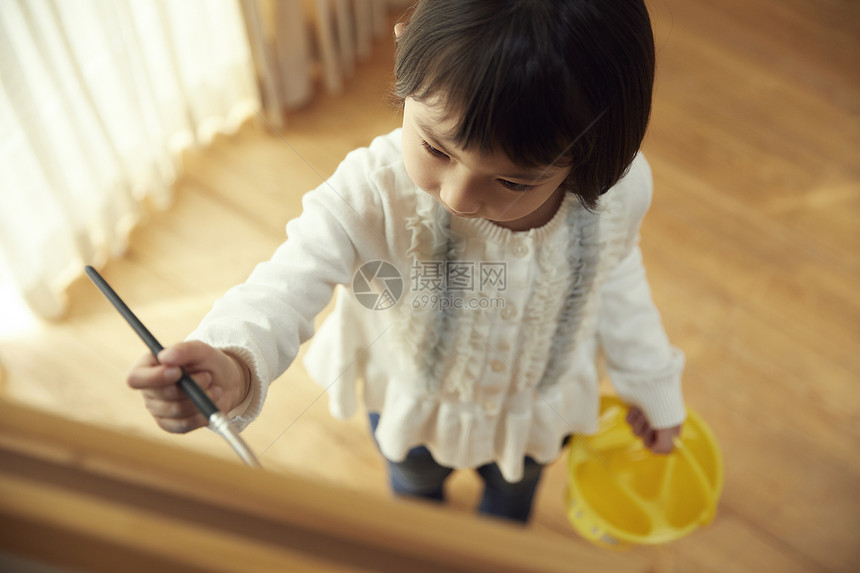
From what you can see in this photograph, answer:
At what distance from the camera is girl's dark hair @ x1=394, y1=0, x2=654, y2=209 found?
40 centimetres

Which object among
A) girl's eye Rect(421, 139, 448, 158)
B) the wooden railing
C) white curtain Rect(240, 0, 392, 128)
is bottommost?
white curtain Rect(240, 0, 392, 128)

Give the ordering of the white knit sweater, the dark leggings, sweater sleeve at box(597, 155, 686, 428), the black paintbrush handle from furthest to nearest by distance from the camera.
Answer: the dark leggings
sweater sleeve at box(597, 155, 686, 428)
the white knit sweater
the black paintbrush handle

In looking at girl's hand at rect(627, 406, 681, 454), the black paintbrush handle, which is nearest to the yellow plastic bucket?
girl's hand at rect(627, 406, 681, 454)

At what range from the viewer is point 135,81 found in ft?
3.49

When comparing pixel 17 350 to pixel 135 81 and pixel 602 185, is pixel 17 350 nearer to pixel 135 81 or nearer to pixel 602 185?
pixel 135 81

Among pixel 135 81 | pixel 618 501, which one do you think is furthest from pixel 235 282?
pixel 135 81

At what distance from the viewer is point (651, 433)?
81 centimetres

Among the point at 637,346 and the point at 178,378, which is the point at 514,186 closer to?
the point at 178,378

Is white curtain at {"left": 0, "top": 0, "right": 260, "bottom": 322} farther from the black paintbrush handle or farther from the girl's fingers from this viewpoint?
the girl's fingers

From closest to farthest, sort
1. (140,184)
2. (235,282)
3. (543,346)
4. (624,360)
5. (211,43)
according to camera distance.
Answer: (235,282) < (543,346) < (624,360) < (140,184) < (211,43)

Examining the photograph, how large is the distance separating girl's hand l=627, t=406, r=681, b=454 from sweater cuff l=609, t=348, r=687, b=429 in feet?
0.05

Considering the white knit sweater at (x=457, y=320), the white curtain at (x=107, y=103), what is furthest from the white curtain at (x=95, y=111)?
the white knit sweater at (x=457, y=320)

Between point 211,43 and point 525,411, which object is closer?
point 525,411

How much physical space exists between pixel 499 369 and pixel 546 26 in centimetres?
33
